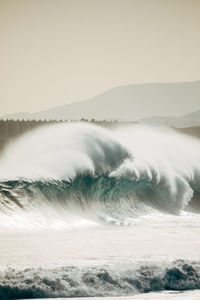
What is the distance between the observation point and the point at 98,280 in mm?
11188

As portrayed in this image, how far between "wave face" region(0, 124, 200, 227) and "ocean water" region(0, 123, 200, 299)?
0.04 meters

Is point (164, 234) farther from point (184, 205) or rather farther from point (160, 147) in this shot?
point (160, 147)

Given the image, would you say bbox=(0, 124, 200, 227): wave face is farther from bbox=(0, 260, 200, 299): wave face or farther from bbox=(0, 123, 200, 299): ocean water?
bbox=(0, 260, 200, 299): wave face

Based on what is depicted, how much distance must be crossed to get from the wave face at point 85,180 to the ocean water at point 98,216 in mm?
45

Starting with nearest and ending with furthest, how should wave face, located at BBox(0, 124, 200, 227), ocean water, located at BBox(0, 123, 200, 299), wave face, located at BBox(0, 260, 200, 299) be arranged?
wave face, located at BBox(0, 260, 200, 299)
ocean water, located at BBox(0, 123, 200, 299)
wave face, located at BBox(0, 124, 200, 227)

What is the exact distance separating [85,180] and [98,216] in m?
2.50

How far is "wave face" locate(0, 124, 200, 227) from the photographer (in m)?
Result: 20.8

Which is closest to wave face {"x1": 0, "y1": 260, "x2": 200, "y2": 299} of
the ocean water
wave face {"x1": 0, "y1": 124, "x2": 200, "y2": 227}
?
the ocean water

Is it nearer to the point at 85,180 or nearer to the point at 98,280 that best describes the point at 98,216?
the point at 85,180

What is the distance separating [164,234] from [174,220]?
5.04m

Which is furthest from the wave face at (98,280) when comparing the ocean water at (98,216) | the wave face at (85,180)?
the wave face at (85,180)

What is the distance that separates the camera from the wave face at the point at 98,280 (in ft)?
35.3

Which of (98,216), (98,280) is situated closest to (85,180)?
(98,216)

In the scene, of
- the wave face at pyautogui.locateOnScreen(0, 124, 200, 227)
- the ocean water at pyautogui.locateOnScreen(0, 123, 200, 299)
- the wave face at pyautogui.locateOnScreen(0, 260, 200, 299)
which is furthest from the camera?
the wave face at pyautogui.locateOnScreen(0, 124, 200, 227)
